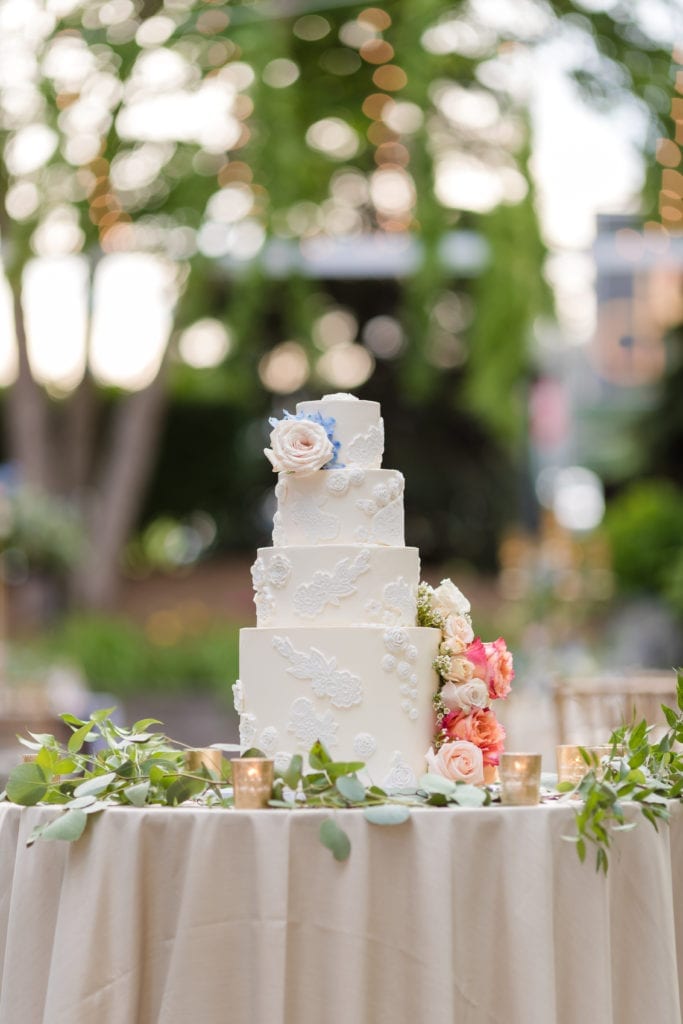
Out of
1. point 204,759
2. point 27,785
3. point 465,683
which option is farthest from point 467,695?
point 27,785

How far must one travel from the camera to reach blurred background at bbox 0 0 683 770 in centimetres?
1222

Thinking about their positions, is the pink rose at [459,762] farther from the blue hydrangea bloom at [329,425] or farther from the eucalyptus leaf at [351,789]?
the blue hydrangea bloom at [329,425]

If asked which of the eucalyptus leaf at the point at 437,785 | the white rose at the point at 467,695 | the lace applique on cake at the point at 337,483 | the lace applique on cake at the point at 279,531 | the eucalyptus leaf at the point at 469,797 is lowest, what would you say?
the eucalyptus leaf at the point at 469,797

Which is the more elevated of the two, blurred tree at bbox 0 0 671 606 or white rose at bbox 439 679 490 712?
blurred tree at bbox 0 0 671 606

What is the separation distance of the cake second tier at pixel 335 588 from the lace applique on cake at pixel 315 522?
51 millimetres

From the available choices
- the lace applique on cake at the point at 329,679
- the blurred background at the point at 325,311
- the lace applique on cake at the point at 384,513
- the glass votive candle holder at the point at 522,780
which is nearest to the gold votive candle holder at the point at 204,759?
the lace applique on cake at the point at 329,679

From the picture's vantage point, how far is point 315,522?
12.3ft

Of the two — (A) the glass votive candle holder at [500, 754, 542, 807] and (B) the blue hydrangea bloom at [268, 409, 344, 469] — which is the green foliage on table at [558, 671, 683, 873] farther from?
(B) the blue hydrangea bloom at [268, 409, 344, 469]

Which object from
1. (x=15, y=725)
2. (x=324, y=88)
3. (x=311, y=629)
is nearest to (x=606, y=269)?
(x=324, y=88)

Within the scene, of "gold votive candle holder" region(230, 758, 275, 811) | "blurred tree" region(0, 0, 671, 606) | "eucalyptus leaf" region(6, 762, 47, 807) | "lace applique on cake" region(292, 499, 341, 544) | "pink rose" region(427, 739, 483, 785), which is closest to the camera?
"gold votive candle holder" region(230, 758, 275, 811)

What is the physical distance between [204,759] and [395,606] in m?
0.54

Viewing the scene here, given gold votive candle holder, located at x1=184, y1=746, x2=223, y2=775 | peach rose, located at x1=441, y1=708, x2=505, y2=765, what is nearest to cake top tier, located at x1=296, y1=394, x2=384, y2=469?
peach rose, located at x1=441, y1=708, x2=505, y2=765

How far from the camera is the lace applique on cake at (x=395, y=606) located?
3.68 metres

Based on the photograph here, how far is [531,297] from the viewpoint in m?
13.2
